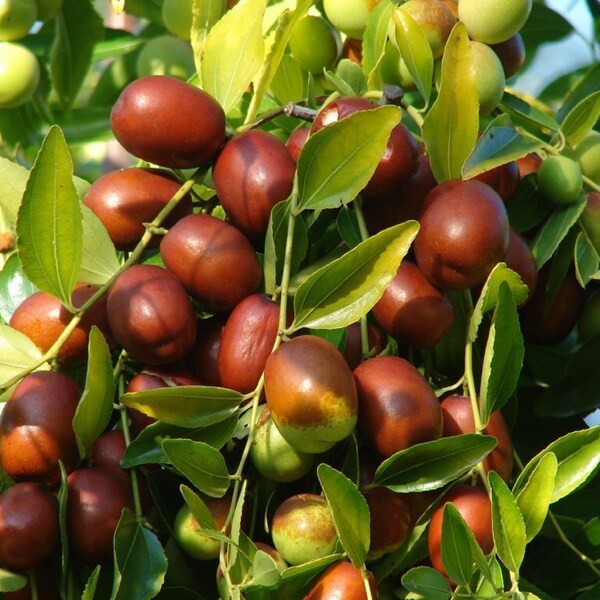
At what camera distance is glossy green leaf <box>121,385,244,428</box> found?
69 centimetres

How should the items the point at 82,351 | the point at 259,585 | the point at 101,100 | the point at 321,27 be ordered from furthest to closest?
the point at 101,100 < the point at 321,27 < the point at 82,351 < the point at 259,585

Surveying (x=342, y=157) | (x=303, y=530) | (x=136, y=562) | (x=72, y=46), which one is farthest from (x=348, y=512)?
(x=72, y=46)

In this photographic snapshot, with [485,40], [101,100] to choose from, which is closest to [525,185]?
[485,40]

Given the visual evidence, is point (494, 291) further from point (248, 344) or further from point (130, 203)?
point (130, 203)

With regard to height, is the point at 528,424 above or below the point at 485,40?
below

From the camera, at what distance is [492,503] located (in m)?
0.66

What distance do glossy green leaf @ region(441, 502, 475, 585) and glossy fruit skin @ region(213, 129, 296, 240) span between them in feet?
0.87

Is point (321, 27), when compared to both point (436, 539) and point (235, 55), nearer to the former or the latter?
point (235, 55)

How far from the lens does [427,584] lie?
67cm

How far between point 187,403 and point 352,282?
14 cm

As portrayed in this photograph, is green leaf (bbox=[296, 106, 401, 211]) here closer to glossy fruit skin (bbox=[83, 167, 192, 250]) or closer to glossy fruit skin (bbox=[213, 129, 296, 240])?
glossy fruit skin (bbox=[213, 129, 296, 240])

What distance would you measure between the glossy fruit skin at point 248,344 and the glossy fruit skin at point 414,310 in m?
0.09

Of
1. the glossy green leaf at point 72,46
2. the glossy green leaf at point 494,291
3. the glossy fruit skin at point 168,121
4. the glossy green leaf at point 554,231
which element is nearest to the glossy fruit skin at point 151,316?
the glossy fruit skin at point 168,121

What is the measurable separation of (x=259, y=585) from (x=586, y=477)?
0.24m
